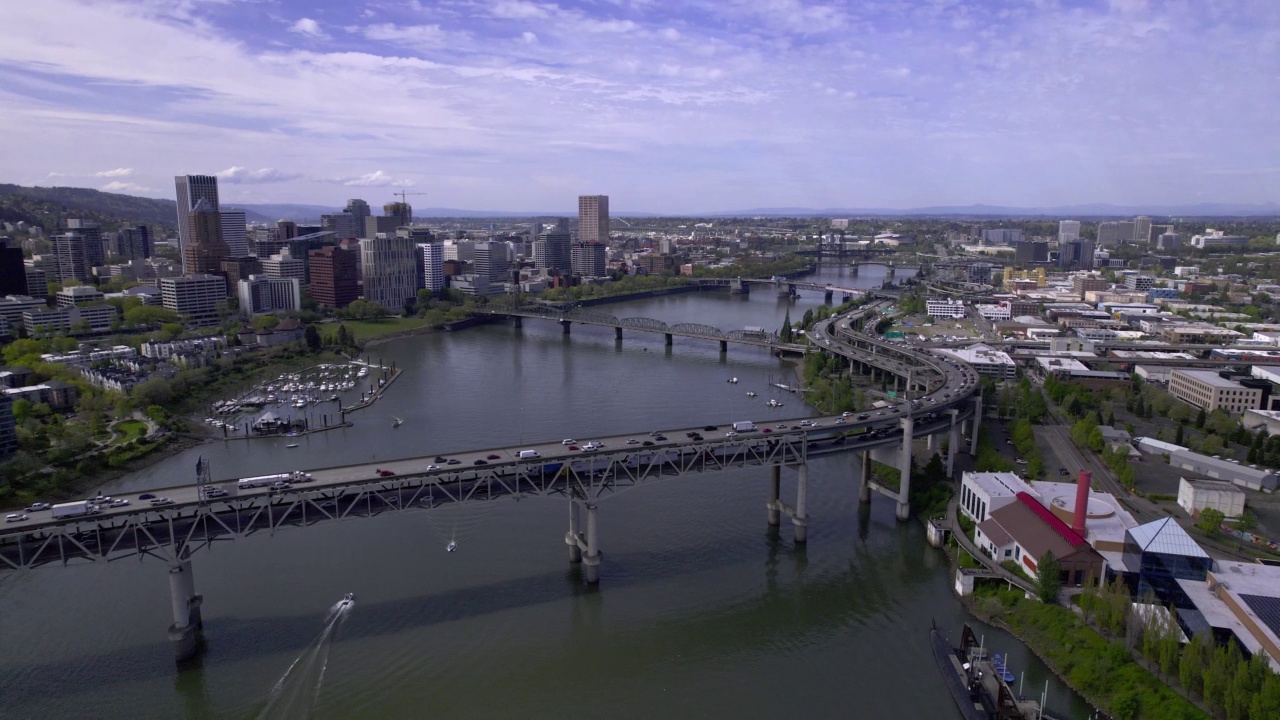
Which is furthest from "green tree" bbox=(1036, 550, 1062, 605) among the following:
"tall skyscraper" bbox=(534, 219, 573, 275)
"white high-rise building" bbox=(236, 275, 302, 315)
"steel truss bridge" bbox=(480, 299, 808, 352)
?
"tall skyscraper" bbox=(534, 219, 573, 275)

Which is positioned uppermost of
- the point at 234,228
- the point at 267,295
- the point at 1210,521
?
the point at 234,228

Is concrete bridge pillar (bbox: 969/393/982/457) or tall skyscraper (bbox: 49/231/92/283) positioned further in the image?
tall skyscraper (bbox: 49/231/92/283)

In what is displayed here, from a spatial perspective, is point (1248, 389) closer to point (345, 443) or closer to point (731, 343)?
point (731, 343)

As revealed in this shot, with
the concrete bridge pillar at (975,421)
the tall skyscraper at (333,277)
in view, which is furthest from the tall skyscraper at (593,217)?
the concrete bridge pillar at (975,421)

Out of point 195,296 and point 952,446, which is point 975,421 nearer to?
point 952,446

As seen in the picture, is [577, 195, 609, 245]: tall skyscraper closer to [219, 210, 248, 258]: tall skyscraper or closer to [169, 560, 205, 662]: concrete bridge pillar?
[219, 210, 248, 258]: tall skyscraper

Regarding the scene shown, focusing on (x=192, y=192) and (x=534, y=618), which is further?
(x=192, y=192)

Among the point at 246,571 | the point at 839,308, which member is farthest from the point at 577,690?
the point at 839,308

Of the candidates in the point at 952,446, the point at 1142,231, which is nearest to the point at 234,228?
the point at 952,446
